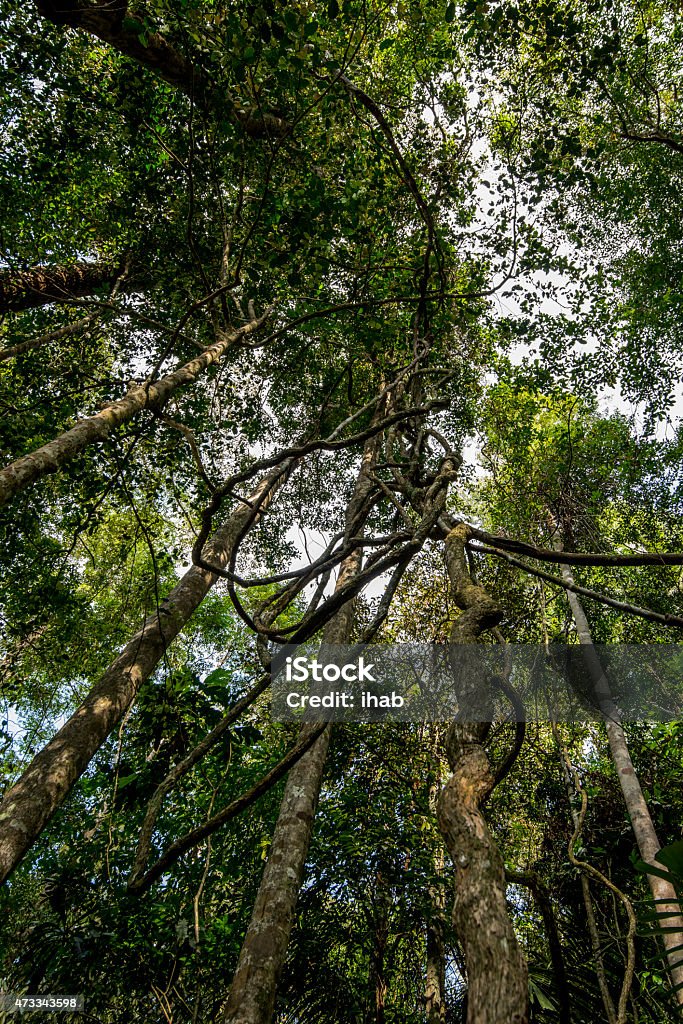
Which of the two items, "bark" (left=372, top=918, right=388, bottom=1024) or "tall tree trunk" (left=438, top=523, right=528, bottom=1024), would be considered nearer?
"tall tree trunk" (left=438, top=523, right=528, bottom=1024)

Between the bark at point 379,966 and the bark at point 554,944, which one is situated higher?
the bark at point 554,944

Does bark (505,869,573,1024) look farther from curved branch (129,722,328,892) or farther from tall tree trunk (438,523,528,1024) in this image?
curved branch (129,722,328,892)

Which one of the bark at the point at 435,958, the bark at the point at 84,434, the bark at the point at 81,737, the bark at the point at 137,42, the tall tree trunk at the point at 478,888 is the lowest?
the bark at the point at 435,958

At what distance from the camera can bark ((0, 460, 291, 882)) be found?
9.95 feet

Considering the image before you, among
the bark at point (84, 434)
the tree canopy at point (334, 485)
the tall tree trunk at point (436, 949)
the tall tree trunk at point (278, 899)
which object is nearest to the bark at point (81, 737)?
the tree canopy at point (334, 485)

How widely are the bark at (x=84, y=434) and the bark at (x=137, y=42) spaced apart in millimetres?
2170

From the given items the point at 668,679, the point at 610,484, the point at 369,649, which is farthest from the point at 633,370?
the point at 369,649

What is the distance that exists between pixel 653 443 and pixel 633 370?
1273 mm

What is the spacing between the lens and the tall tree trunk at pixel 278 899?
2.88 m

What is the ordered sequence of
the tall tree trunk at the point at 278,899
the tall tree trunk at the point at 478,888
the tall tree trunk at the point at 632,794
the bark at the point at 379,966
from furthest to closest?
1. the tall tree trunk at the point at 632,794
2. the bark at the point at 379,966
3. the tall tree trunk at the point at 278,899
4. the tall tree trunk at the point at 478,888

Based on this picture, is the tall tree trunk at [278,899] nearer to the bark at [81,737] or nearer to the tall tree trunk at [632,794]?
the bark at [81,737]

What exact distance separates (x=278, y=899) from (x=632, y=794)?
4.71 m

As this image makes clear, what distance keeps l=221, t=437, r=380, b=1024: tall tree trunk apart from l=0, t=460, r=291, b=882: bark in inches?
56.9

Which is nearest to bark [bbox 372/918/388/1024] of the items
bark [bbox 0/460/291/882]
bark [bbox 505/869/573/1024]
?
bark [bbox 0/460/291/882]
